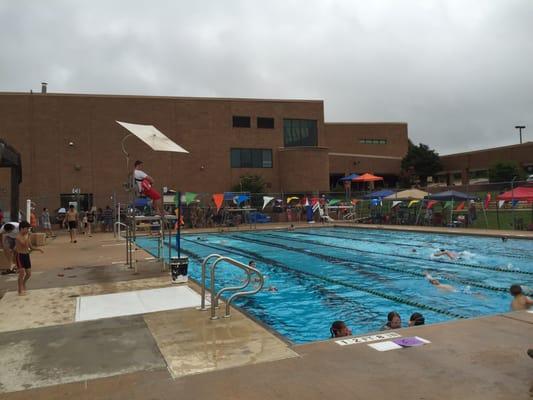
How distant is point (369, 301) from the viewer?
28.8 ft

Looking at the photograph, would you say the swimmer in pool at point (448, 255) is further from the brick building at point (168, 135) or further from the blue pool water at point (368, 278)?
the brick building at point (168, 135)

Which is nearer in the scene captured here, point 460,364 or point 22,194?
point 460,364

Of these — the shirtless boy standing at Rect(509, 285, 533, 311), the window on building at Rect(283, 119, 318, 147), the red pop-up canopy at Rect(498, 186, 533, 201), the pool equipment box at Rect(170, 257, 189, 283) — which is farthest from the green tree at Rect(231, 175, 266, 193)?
Result: the shirtless boy standing at Rect(509, 285, 533, 311)

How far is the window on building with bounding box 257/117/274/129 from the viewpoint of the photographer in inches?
1487

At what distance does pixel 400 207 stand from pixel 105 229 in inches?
692

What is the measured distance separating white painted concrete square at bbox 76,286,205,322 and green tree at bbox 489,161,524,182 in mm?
43974

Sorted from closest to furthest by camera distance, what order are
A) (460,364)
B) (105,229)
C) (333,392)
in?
(333,392) < (460,364) < (105,229)

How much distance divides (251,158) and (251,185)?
316 centimetres

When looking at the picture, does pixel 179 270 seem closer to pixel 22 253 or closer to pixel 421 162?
pixel 22 253

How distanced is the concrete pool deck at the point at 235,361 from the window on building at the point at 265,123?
106 feet

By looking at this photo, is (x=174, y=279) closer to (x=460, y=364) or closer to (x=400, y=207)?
(x=460, y=364)

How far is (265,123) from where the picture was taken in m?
37.9

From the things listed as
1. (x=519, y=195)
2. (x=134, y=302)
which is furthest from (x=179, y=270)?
(x=519, y=195)

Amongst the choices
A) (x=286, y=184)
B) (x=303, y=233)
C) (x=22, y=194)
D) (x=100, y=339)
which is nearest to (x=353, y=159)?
(x=286, y=184)
